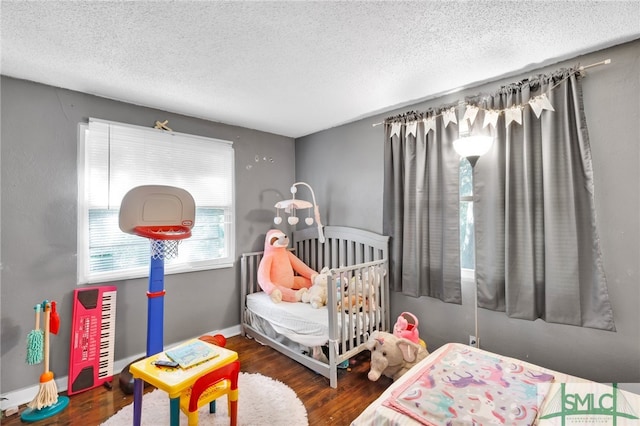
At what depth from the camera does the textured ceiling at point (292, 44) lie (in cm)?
144

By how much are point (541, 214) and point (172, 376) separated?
2.52 meters

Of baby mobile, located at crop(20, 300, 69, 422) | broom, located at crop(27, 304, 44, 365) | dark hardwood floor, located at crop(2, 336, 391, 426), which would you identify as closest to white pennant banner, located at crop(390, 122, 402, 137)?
dark hardwood floor, located at crop(2, 336, 391, 426)

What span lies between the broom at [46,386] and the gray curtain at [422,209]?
2.75 meters

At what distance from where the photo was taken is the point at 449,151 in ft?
8.04

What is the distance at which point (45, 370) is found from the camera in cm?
205

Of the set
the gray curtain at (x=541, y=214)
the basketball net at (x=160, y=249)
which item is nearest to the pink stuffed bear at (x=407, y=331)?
the gray curtain at (x=541, y=214)

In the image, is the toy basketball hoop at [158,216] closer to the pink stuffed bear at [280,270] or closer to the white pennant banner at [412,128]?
the pink stuffed bear at [280,270]

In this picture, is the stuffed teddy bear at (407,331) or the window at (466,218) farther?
the window at (466,218)

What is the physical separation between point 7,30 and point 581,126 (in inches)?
135

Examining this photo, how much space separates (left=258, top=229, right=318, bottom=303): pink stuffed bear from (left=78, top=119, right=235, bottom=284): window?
427mm

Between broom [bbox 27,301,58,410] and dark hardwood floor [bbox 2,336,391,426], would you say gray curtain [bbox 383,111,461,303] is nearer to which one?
dark hardwood floor [bbox 2,336,391,426]

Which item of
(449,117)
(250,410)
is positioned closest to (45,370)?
(250,410)
